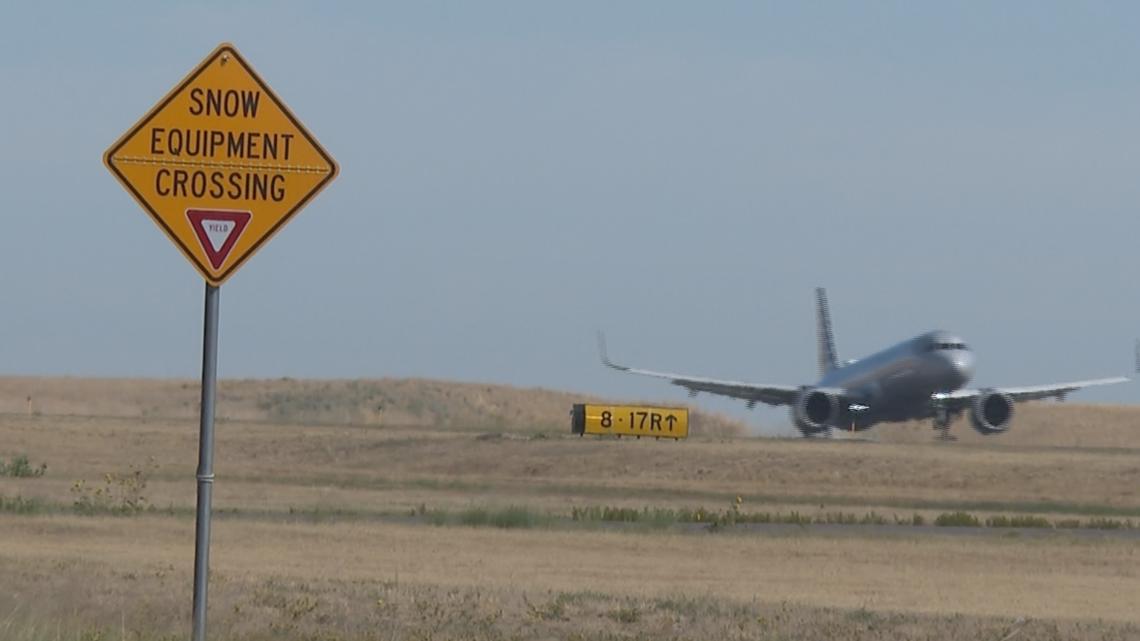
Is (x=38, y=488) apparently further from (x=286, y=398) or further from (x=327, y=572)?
(x=286, y=398)

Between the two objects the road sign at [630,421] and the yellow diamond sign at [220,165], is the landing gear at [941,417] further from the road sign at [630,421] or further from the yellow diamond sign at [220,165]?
the yellow diamond sign at [220,165]

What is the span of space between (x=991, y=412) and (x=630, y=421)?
13250mm

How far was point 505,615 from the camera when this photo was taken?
16.7 meters

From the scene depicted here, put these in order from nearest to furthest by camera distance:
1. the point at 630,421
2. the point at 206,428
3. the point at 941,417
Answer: the point at 206,428
the point at 630,421
the point at 941,417

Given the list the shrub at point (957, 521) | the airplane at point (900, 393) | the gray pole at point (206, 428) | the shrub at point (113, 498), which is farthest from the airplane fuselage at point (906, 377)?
the gray pole at point (206, 428)

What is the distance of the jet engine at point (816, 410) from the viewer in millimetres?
74750

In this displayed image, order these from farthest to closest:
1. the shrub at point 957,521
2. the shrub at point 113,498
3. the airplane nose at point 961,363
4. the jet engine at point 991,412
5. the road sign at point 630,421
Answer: the jet engine at point 991,412 → the road sign at point 630,421 → the airplane nose at point 961,363 → the shrub at point 957,521 → the shrub at point 113,498

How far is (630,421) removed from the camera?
74.0 metres

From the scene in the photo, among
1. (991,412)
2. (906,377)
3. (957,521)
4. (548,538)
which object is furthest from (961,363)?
(548,538)

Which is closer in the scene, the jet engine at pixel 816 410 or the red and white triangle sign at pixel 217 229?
the red and white triangle sign at pixel 217 229

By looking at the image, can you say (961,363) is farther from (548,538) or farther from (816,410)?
(548,538)

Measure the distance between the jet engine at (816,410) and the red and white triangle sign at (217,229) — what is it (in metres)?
64.9

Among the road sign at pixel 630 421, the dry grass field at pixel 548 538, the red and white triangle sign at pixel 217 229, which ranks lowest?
the dry grass field at pixel 548 538

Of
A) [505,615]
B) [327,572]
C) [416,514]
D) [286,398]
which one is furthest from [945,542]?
[286,398]
